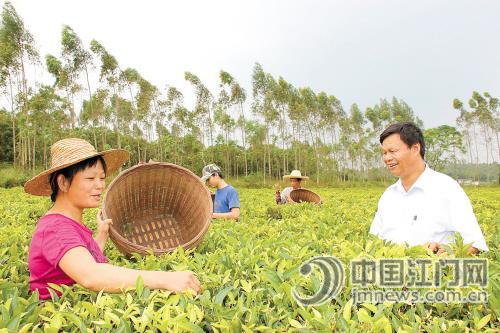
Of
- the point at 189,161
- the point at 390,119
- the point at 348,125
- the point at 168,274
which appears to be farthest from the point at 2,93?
the point at 390,119

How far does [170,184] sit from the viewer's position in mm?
3609

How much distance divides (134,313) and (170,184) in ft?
6.98

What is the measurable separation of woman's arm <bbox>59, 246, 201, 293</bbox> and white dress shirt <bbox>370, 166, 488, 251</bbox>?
1.81 meters

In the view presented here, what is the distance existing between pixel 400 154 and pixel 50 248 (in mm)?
2412

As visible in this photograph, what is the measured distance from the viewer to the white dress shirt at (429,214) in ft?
8.31

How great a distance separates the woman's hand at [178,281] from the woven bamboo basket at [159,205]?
126 centimetres

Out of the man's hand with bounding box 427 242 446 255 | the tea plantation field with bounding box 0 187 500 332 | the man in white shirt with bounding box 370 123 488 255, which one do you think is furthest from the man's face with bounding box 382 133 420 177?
the tea plantation field with bounding box 0 187 500 332

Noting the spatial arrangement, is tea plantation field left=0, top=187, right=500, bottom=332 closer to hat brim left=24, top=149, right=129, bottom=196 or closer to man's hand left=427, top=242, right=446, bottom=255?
man's hand left=427, top=242, right=446, bottom=255

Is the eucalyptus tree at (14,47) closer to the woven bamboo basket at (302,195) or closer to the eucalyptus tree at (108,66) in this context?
the eucalyptus tree at (108,66)

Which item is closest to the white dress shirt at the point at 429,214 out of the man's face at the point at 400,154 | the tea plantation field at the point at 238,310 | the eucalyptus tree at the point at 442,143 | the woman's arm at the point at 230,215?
the man's face at the point at 400,154

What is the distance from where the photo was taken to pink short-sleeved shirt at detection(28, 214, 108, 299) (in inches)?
69.7

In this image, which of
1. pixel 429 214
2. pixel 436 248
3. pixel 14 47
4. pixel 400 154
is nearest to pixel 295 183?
pixel 400 154

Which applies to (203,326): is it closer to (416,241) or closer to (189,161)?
(416,241)

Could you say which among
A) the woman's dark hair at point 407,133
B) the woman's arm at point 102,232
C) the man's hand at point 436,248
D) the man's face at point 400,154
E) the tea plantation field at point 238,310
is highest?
the woman's dark hair at point 407,133
